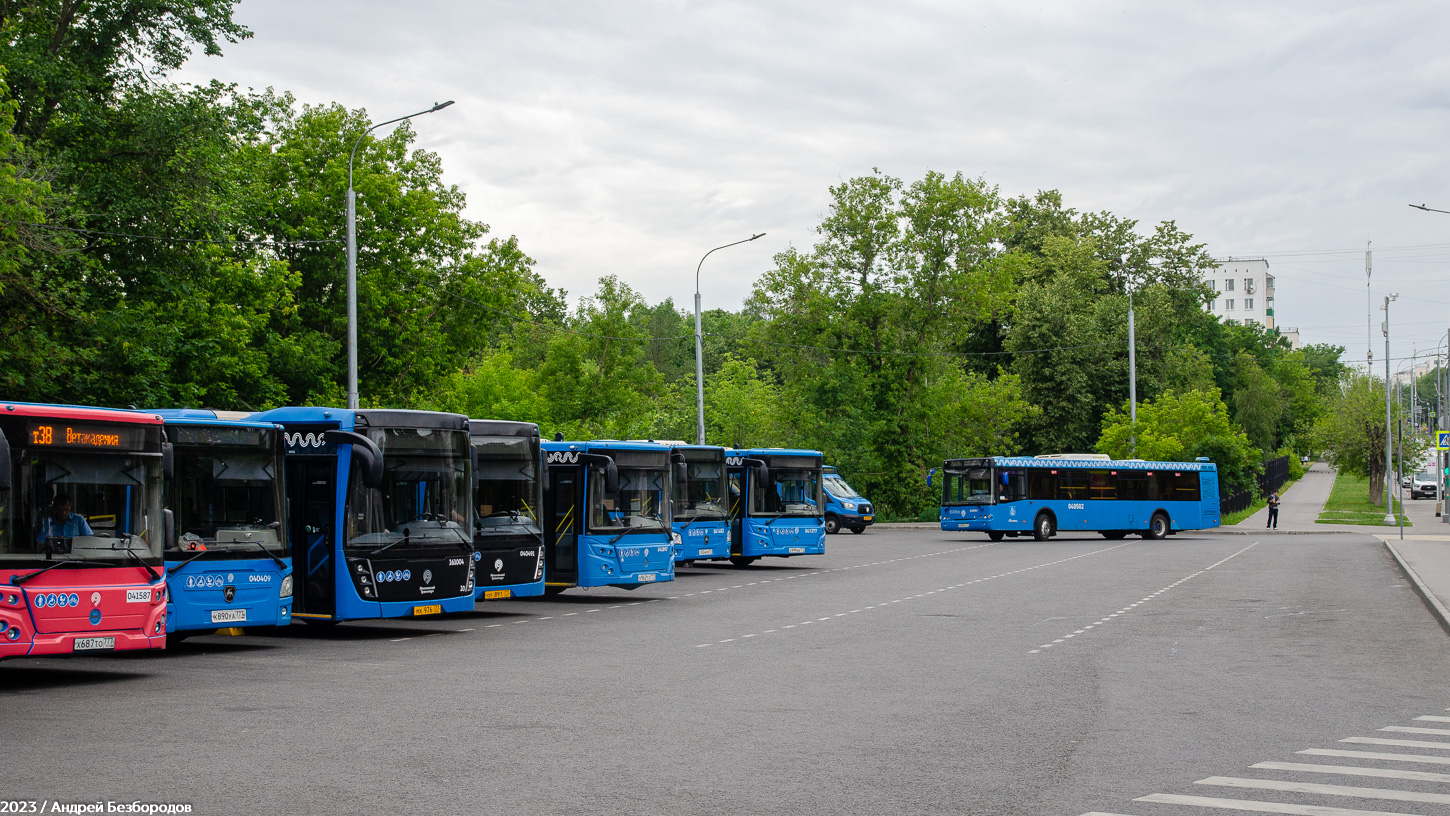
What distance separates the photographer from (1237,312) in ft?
562

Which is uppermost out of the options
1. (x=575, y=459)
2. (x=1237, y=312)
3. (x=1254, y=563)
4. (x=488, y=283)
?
(x=1237, y=312)

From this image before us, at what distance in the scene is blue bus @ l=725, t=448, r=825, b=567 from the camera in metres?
30.7

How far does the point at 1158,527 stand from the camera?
47.3 metres

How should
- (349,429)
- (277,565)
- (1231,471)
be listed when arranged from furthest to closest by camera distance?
(1231,471)
(349,429)
(277,565)

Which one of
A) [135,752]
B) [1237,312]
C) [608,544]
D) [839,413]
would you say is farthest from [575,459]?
[1237,312]

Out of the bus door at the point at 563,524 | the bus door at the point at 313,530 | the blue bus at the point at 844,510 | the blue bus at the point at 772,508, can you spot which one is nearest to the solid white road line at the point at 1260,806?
the bus door at the point at 313,530

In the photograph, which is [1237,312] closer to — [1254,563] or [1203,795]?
[1254,563]

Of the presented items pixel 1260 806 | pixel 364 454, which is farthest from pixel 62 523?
pixel 1260 806

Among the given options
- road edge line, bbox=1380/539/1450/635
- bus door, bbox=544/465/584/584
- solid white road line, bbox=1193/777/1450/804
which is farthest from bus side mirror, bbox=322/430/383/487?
road edge line, bbox=1380/539/1450/635

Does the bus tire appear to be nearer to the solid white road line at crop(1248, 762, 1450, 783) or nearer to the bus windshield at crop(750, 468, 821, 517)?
the bus windshield at crop(750, 468, 821, 517)

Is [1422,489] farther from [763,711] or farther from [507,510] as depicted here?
[763,711]

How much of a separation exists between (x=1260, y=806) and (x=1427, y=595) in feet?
52.7

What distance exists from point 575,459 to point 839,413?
36.9 meters

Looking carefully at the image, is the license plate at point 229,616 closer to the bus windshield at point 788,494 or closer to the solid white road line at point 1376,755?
the solid white road line at point 1376,755
